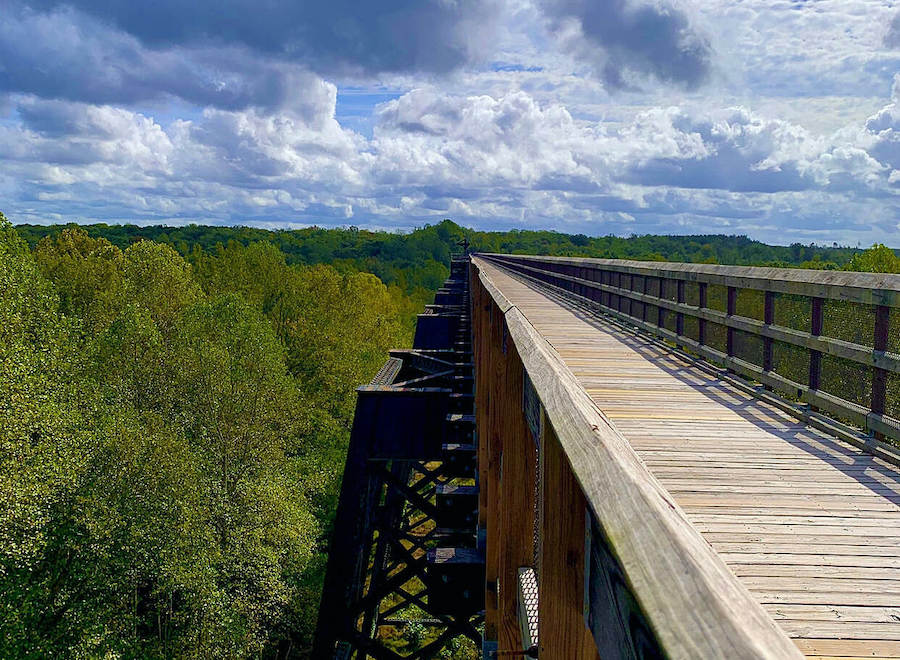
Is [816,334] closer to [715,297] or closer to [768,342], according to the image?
[768,342]

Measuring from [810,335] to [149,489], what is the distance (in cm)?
1622

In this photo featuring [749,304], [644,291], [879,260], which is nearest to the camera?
[644,291]

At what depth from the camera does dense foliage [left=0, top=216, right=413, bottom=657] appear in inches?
626

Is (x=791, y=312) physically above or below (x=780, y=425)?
above

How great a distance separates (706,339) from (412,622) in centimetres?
1162

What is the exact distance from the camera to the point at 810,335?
5820 millimetres

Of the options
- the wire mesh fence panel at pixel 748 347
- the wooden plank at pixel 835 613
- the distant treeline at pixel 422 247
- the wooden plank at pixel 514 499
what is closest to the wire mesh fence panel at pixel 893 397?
the wire mesh fence panel at pixel 748 347

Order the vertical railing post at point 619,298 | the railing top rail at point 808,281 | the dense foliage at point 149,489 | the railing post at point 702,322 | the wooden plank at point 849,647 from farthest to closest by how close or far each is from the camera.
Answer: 1. the dense foliage at point 149,489
2. the vertical railing post at point 619,298
3. the railing post at point 702,322
4. the railing top rail at point 808,281
5. the wooden plank at point 849,647

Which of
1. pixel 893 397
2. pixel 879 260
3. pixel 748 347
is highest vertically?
pixel 879 260

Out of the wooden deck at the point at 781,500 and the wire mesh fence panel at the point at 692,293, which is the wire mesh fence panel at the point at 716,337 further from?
the wooden deck at the point at 781,500

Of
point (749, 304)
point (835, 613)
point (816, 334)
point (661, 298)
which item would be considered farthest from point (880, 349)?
point (749, 304)

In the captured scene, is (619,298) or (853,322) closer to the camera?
(853,322)

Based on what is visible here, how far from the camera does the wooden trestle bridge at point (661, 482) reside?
3.27 ft

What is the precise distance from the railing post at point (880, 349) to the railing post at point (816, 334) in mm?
663
